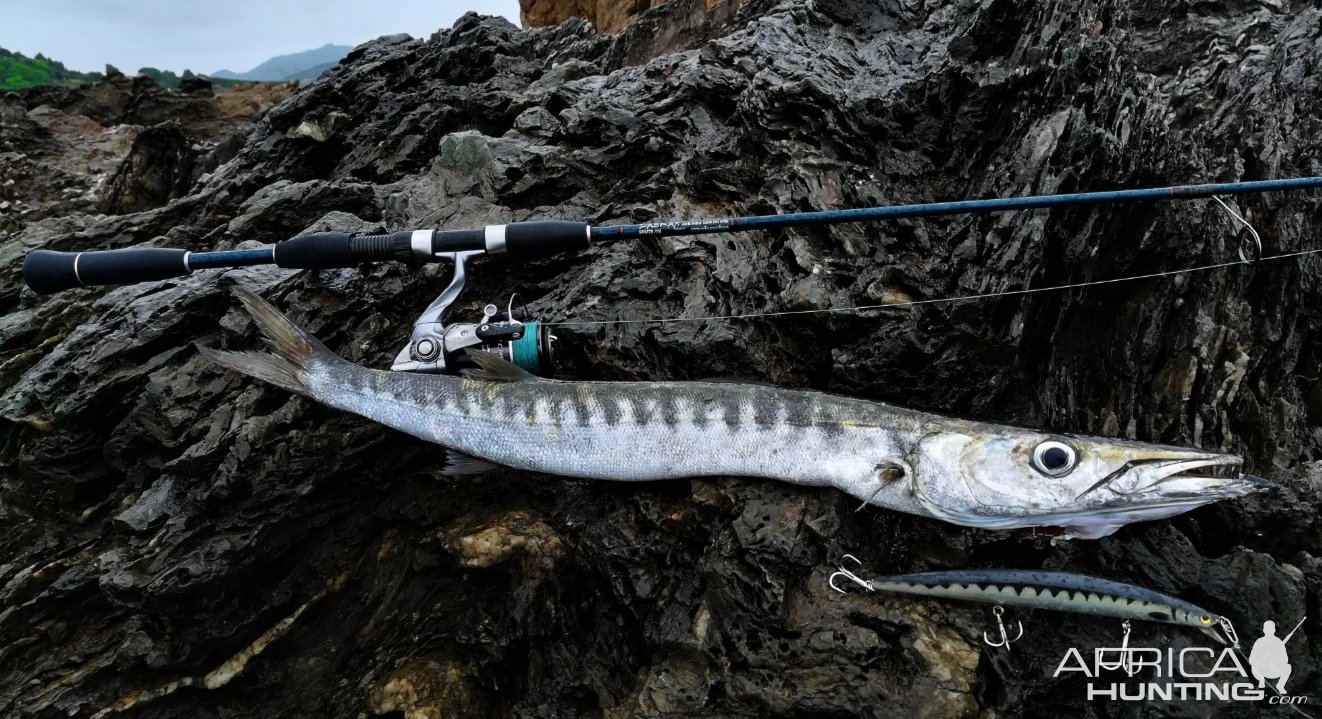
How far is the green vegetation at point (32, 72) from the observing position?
38.9 meters

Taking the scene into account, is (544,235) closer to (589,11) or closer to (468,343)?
(468,343)

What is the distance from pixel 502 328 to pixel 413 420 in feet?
2.47

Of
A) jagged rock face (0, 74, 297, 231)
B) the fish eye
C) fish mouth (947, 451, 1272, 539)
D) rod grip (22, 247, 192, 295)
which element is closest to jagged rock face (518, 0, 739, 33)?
jagged rock face (0, 74, 297, 231)

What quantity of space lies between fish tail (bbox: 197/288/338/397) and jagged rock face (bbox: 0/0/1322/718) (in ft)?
1.06

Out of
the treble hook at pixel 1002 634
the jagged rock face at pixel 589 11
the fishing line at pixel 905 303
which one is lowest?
the treble hook at pixel 1002 634

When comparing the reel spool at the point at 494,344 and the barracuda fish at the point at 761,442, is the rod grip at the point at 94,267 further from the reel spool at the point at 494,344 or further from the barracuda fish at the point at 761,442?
the reel spool at the point at 494,344

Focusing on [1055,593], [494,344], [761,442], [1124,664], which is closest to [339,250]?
[494,344]

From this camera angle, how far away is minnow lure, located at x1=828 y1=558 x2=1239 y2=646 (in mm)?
3408

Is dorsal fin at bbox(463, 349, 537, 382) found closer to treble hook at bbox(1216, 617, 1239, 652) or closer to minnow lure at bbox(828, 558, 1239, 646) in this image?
minnow lure at bbox(828, 558, 1239, 646)

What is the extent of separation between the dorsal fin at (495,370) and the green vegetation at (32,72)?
45.9 meters

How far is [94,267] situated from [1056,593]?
232 inches

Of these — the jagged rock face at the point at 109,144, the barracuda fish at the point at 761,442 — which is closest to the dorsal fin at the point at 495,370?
the barracuda fish at the point at 761,442

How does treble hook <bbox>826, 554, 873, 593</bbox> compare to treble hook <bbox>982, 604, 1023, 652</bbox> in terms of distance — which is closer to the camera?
treble hook <bbox>982, 604, 1023, 652</bbox>

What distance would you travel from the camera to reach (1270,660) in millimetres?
3361
